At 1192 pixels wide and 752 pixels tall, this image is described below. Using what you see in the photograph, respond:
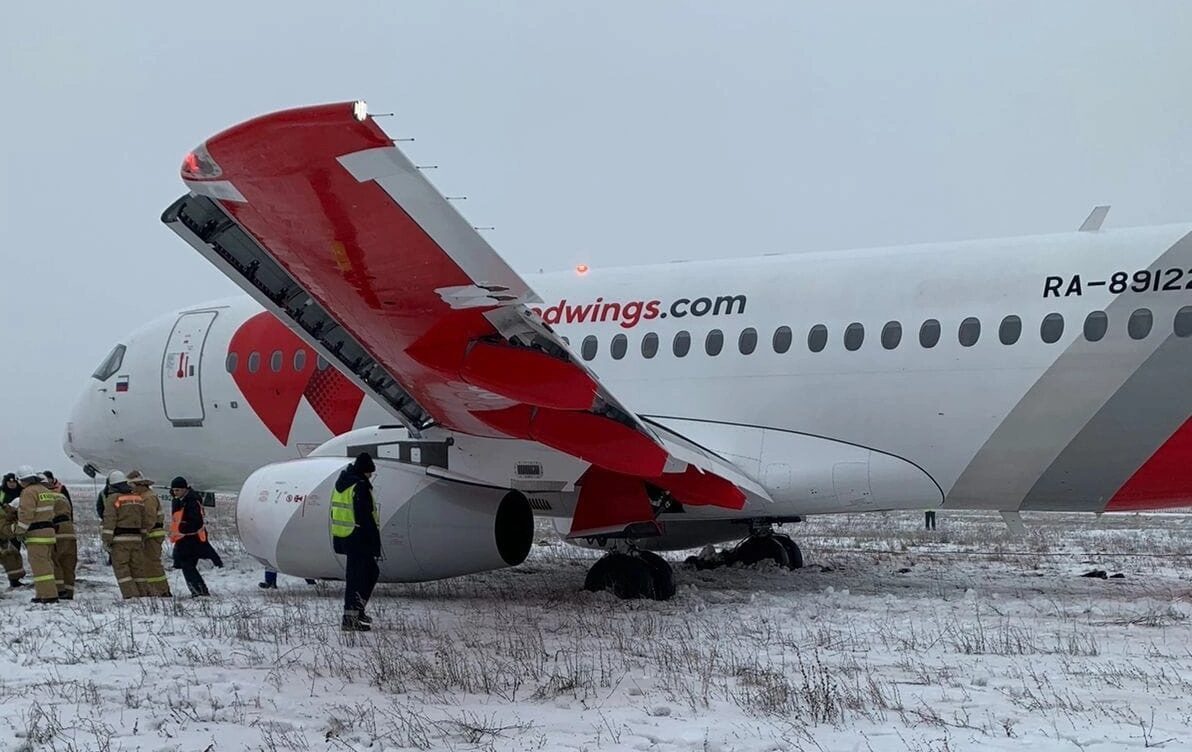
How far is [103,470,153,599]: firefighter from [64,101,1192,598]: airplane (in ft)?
3.79

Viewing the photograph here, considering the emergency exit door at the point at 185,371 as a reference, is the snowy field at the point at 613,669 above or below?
below

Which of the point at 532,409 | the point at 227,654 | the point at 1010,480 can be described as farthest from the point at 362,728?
the point at 1010,480

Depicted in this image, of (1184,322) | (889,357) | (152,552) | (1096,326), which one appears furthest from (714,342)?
(152,552)

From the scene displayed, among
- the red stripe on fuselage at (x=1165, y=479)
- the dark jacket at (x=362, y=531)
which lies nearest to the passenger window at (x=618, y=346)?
the dark jacket at (x=362, y=531)

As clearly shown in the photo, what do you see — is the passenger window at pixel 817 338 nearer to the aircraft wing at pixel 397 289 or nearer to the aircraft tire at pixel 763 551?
the aircraft wing at pixel 397 289

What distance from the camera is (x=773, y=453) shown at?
1077 centimetres

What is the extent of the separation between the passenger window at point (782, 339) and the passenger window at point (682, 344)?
94 centimetres

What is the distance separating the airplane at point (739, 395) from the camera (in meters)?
8.18

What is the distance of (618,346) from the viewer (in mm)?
11875

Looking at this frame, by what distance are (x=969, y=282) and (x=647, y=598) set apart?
13.9 ft

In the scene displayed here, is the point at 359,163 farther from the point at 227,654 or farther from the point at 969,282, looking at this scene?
the point at 969,282

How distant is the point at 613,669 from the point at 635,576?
12.1 ft

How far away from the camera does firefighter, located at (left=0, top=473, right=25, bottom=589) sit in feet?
40.2

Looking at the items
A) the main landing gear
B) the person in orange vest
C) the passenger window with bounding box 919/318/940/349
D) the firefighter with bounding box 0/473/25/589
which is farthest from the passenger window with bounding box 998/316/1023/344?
the firefighter with bounding box 0/473/25/589
